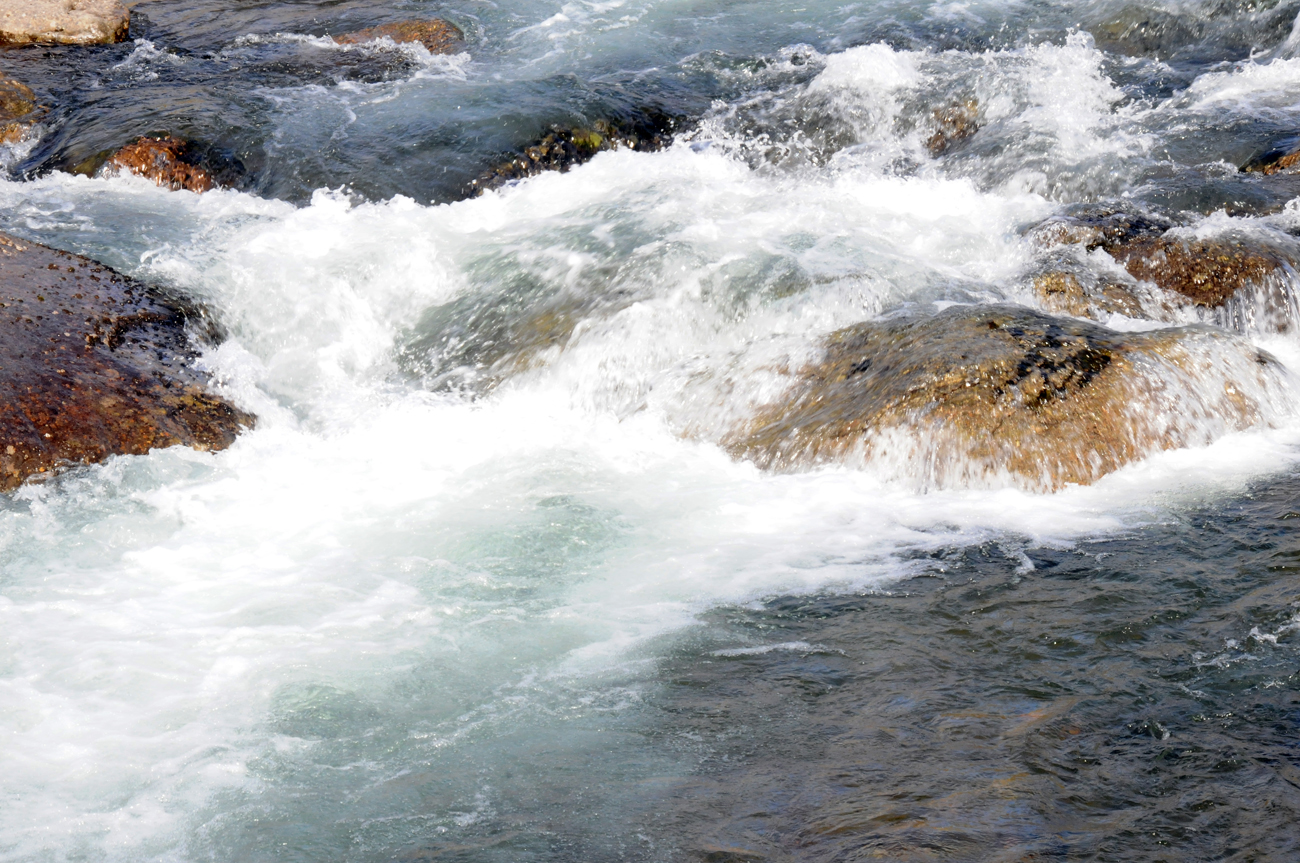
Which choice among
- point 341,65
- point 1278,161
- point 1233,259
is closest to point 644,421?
point 1233,259

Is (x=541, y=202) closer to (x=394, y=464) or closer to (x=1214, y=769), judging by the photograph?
(x=394, y=464)

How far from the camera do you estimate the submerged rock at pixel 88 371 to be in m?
5.26

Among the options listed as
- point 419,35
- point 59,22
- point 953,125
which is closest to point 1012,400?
point 953,125

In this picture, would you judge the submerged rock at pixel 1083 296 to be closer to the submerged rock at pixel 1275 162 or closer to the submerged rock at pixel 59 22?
the submerged rock at pixel 1275 162

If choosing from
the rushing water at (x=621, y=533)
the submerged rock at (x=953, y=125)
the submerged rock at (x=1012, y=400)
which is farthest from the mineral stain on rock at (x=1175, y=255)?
the submerged rock at (x=953, y=125)

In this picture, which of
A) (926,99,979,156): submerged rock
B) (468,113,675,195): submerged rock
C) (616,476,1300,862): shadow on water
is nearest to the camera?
(616,476,1300,862): shadow on water

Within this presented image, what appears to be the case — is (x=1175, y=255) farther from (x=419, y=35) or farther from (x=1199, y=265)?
(x=419, y=35)

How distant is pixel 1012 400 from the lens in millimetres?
5117

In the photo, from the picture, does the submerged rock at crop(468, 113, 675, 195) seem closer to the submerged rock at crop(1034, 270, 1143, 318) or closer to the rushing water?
the rushing water

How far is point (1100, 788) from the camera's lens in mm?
2988

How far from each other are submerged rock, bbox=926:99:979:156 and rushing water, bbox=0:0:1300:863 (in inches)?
4.7

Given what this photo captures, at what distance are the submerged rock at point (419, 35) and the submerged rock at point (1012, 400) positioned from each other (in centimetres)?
759

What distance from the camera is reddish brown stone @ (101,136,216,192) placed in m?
8.44

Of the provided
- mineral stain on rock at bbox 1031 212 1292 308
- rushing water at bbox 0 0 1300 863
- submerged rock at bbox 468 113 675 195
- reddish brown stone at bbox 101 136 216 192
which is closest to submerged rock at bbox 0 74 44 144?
rushing water at bbox 0 0 1300 863
